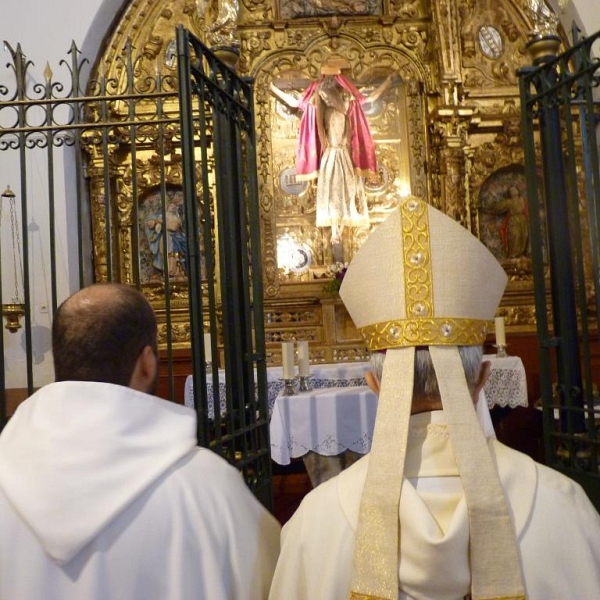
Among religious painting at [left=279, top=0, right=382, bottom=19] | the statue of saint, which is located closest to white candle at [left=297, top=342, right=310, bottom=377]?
the statue of saint

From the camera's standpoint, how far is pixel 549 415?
166 inches

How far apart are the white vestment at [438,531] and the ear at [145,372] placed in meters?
0.46

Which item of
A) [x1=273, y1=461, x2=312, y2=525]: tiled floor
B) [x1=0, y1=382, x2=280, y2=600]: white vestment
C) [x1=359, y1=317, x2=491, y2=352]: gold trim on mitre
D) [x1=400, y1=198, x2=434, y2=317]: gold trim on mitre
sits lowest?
[x1=273, y1=461, x2=312, y2=525]: tiled floor

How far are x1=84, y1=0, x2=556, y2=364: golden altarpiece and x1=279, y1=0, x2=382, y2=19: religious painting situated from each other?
0.01 meters

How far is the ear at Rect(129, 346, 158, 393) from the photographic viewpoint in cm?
183

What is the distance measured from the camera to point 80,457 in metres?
1.67

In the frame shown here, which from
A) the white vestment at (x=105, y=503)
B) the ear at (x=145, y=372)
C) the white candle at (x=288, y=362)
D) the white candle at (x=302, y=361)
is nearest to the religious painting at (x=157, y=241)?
the white candle at (x=302, y=361)

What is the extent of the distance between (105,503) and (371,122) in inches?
322

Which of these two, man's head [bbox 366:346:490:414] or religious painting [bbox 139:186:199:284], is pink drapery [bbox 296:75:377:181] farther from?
man's head [bbox 366:346:490:414]

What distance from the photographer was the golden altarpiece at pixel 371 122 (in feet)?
29.0

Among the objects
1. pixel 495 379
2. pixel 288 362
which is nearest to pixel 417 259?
pixel 288 362

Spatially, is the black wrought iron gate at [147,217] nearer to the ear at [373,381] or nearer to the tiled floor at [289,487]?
the tiled floor at [289,487]

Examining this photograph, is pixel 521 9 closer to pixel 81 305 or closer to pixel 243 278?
pixel 243 278

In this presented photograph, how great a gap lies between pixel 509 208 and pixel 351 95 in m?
2.21
